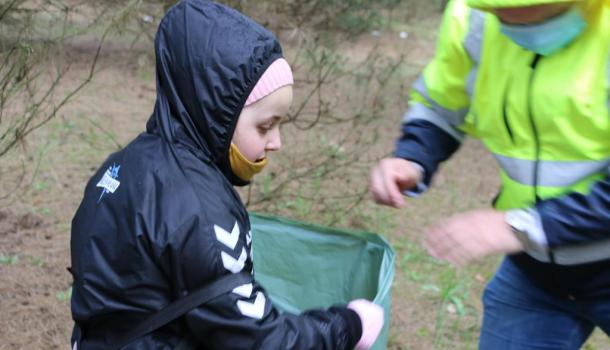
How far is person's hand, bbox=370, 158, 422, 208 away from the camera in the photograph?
1827 millimetres

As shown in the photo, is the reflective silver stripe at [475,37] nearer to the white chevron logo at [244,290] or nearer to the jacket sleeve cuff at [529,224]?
the jacket sleeve cuff at [529,224]

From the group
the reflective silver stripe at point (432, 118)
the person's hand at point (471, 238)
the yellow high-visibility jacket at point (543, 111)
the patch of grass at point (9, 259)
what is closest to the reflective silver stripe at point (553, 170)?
the yellow high-visibility jacket at point (543, 111)

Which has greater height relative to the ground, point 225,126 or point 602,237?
point 225,126

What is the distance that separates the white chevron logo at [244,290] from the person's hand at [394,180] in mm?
494

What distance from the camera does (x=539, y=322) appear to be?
1903mm

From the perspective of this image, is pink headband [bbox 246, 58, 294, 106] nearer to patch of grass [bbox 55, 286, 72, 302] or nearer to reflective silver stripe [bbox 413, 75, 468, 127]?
reflective silver stripe [bbox 413, 75, 468, 127]

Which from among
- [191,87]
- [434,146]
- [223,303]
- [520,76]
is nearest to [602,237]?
[520,76]

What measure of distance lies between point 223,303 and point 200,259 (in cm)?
11

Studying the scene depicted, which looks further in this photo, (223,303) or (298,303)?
(298,303)

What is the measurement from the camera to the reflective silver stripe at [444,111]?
6.11 feet

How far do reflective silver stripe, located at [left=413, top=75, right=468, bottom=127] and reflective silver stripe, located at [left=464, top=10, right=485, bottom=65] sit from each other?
19cm

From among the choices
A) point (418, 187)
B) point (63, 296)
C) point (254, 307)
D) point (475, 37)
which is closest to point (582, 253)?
point (418, 187)

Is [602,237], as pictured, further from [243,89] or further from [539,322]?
[243,89]

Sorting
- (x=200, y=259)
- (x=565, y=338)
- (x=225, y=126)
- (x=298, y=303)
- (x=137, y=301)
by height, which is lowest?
(x=298, y=303)
